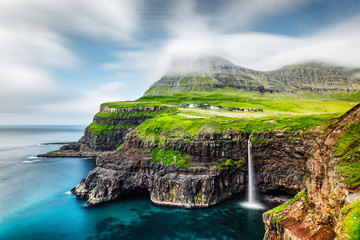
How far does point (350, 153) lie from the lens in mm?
16578

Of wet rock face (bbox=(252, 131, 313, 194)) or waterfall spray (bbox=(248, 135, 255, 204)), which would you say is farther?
waterfall spray (bbox=(248, 135, 255, 204))

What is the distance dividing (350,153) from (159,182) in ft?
152

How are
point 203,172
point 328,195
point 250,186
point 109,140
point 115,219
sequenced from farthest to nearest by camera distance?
point 109,140
point 250,186
point 203,172
point 115,219
point 328,195

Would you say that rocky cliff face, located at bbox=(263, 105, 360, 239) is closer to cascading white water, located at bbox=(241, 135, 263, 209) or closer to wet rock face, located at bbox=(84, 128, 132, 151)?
cascading white water, located at bbox=(241, 135, 263, 209)

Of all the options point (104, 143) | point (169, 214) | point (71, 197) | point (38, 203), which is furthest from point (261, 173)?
point (104, 143)

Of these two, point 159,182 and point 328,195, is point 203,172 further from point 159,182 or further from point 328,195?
point 328,195

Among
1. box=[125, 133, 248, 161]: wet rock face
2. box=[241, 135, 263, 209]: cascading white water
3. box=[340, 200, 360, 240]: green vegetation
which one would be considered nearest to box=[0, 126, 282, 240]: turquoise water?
box=[241, 135, 263, 209]: cascading white water

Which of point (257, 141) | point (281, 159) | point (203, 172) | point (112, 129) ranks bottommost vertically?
point (203, 172)

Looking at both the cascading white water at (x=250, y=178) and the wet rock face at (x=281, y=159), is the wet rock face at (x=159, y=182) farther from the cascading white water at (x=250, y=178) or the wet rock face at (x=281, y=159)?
the wet rock face at (x=281, y=159)

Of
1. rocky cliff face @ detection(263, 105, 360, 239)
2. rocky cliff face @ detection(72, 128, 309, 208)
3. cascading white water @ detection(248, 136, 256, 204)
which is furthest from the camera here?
cascading white water @ detection(248, 136, 256, 204)

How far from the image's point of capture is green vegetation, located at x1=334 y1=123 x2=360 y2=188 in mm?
14688

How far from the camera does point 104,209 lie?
52250mm

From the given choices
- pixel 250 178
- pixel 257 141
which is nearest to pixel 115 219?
pixel 250 178

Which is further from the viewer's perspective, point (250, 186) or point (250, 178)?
point (250, 178)
